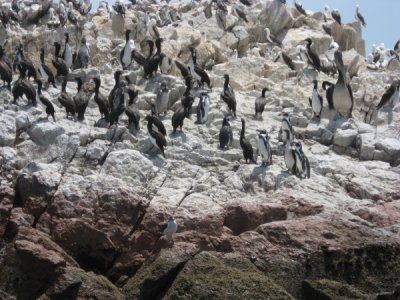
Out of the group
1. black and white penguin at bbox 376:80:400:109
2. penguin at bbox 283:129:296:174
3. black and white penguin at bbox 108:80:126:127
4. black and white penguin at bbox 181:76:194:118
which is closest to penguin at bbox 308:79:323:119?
black and white penguin at bbox 376:80:400:109

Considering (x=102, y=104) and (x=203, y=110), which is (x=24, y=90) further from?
(x=203, y=110)

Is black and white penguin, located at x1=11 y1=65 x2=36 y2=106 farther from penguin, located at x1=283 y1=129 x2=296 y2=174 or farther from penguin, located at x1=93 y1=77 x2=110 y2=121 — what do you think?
penguin, located at x1=283 y1=129 x2=296 y2=174

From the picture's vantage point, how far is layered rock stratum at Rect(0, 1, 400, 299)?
52.3 feet

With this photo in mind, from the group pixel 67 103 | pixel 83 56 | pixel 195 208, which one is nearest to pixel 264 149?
pixel 195 208

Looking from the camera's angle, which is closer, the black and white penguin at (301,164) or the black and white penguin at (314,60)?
the black and white penguin at (301,164)

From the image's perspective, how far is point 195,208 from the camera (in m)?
19.0

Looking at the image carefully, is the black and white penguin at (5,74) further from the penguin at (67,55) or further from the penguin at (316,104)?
the penguin at (316,104)

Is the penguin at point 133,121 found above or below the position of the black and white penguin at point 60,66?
below

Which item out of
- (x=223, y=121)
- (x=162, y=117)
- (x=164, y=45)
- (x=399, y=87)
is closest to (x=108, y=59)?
(x=164, y=45)

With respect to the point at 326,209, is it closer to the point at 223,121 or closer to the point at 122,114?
the point at 223,121

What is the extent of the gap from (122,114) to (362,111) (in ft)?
28.1

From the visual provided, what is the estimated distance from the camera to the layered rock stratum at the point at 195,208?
1594cm

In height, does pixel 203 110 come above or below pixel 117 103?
above

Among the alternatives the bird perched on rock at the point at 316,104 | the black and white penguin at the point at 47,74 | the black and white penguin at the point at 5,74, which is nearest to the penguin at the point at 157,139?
the black and white penguin at the point at 5,74
